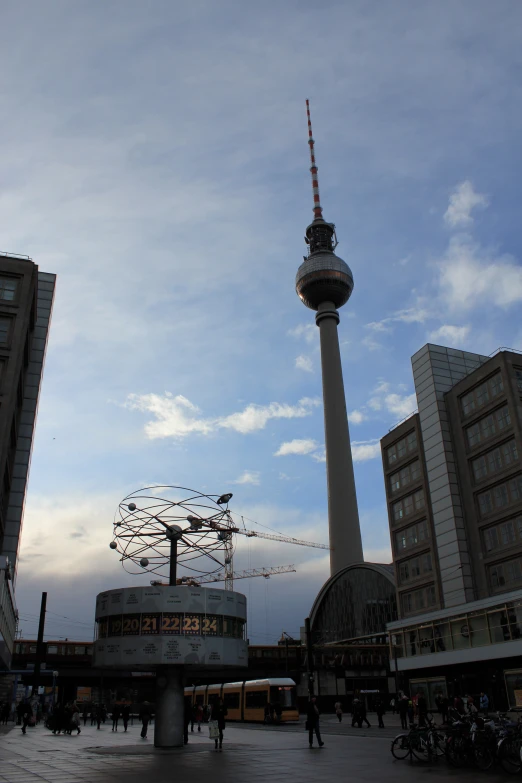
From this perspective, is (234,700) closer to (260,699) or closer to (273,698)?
(260,699)

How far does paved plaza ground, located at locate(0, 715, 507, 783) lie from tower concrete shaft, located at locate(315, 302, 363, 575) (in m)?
74.4

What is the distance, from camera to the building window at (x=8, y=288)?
196 ft

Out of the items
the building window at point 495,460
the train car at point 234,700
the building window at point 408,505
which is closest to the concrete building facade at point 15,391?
the train car at point 234,700

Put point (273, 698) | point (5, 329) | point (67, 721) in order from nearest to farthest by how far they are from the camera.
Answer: point (67, 721) < point (273, 698) < point (5, 329)

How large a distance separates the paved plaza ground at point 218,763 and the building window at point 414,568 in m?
30.1

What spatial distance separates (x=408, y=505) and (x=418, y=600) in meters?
9.26

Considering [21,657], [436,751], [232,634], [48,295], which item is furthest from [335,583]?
[436,751]

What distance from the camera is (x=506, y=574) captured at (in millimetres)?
50625

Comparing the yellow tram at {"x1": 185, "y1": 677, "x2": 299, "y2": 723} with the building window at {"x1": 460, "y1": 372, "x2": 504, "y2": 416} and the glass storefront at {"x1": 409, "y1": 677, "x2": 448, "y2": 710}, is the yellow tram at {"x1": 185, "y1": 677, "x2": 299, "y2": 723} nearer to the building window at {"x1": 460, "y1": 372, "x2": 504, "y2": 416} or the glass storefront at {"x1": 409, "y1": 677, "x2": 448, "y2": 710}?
the glass storefront at {"x1": 409, "y1": 677, "x2": 448, "y2": 710}

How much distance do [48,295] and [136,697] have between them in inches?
2843

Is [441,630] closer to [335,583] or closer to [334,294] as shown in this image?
[335,583]

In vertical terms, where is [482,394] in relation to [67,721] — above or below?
above

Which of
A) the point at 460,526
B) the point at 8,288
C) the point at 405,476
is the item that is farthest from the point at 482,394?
the point at 8,288

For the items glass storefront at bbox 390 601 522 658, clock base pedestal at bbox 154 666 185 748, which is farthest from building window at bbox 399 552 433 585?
clock base pedestal at bbox 154 666 185 748
